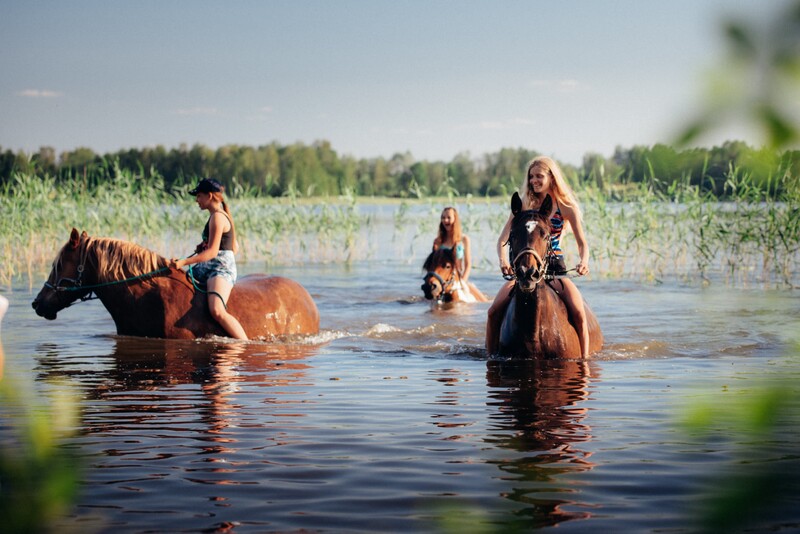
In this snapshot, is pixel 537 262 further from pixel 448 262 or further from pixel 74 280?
pixel 448 262

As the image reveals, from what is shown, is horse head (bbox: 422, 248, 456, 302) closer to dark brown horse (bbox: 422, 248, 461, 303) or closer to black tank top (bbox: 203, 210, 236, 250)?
dark brown horse (bbox: 422, 248, 461, 303)

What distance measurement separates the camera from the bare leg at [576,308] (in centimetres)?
780

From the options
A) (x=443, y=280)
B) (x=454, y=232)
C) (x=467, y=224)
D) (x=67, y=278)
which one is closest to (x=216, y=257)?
(x=67, y=278)

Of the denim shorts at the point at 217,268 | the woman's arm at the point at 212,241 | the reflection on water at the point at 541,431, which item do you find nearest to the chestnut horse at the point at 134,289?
the denim shorts at the point at 217,268

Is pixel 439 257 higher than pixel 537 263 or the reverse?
the reverse

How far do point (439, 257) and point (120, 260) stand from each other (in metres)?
4.93

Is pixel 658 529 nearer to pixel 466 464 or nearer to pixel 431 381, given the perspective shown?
pixel 466 464

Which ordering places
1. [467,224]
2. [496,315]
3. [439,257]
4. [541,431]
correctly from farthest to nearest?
[467,224] → [439,257] → [496,315] → [541,431]

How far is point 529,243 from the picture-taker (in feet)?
22.7

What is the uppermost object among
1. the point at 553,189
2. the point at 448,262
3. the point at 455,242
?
the point at 553,189

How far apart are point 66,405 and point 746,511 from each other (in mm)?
752

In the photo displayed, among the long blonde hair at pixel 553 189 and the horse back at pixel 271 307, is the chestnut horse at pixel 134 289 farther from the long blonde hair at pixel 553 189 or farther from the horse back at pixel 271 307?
the long blonde hair at pixel 553 189

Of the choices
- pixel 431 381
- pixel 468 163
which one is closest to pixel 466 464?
pixel 431 381

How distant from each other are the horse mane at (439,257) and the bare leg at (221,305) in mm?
4075
